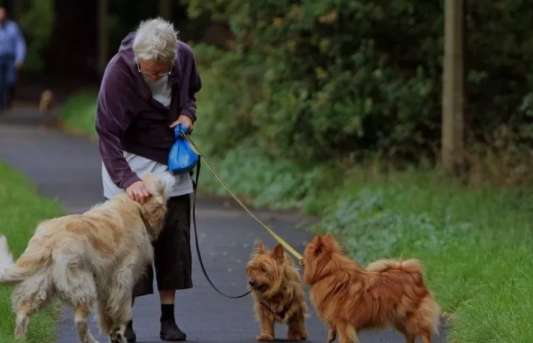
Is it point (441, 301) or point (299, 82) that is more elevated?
point (299, 82)

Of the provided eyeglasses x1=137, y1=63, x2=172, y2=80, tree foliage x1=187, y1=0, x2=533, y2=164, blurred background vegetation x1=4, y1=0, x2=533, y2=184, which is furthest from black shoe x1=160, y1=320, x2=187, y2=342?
tree foliage x1=187, y1=0, x2=533, y2=164

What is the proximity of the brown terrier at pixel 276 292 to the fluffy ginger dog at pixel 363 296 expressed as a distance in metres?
0.46

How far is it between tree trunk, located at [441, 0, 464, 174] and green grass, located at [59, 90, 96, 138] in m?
12.8

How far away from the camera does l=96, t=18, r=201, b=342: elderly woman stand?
29.0ft

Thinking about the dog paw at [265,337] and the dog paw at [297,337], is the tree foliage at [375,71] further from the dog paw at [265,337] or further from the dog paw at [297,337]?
the dog paw at [265,337]

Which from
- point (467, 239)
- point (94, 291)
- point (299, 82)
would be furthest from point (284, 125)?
point (94, 291)

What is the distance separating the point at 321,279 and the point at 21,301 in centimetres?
174

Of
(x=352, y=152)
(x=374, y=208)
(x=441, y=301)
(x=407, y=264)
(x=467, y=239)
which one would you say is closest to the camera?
(x=407, y=264)

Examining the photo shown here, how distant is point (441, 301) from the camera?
10359 millimetres

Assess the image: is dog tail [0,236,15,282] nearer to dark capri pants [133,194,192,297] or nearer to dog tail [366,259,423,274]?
dark capri pants [133,194,192,297]

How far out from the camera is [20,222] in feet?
44.8

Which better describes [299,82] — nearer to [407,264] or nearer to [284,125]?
[284,125]

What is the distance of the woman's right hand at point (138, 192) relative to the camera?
28.8ft


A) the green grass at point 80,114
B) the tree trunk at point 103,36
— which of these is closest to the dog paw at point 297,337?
the green grass at point 80,114
